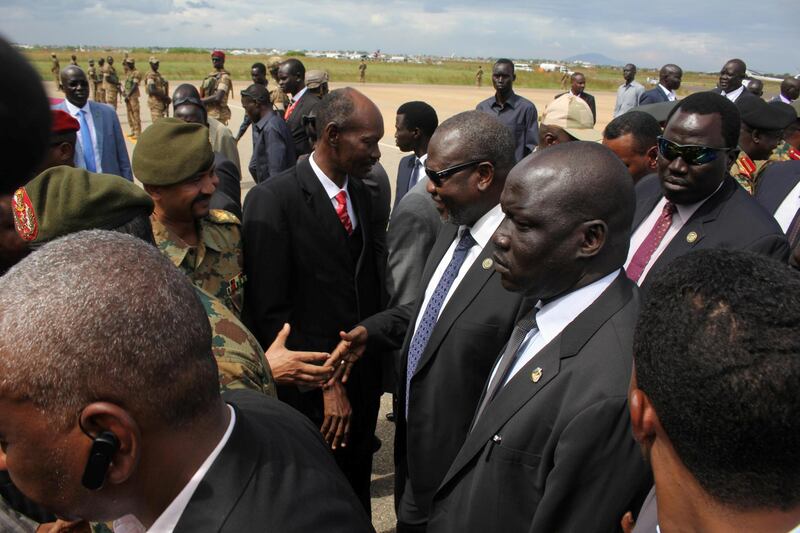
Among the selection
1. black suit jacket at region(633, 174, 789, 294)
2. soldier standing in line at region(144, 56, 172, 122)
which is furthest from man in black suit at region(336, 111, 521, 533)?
soldier standing in line at region(144, 56, 172, 122)

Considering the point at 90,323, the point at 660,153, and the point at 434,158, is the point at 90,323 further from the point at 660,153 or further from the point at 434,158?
the point at 660,153

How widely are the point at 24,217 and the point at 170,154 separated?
760 mm

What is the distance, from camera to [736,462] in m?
1.14

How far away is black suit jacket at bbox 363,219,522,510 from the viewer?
260cm

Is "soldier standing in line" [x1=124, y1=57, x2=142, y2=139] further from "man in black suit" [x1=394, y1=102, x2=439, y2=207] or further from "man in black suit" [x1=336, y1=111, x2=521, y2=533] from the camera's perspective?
"man in black suit" [x1=336, y1=111, x2=521, y2=533]

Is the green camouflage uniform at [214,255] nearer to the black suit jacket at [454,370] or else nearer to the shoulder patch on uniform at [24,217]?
the shoulder patch on uniform at [24,217]

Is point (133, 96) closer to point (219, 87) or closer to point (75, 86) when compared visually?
point (219, 87)

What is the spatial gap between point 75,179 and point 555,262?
175 cm

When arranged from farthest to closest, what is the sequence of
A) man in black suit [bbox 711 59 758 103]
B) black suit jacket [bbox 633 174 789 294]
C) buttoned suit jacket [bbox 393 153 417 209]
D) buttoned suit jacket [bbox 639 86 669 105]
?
buttoned suit jacket [bbox 639 86 669 105]
man in black suit [bbox 711 59 758 103]
buttoned suit jacket [bbox 393 153 417 209]
black suit jacket [bbox 633 174 789 294]

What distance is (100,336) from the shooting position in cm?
117

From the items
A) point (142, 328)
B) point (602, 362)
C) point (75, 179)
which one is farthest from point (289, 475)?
point (75, 179)

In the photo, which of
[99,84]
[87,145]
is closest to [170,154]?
[87,145]

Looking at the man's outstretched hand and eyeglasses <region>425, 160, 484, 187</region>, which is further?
eyeglasses <region>425, 160, 484, 187</region>

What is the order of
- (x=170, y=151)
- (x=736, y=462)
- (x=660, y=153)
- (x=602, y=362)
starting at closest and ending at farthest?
(x=736, y=462) → (x=602, y=362) → (x=170, y=151) → (x=660, y=153)
